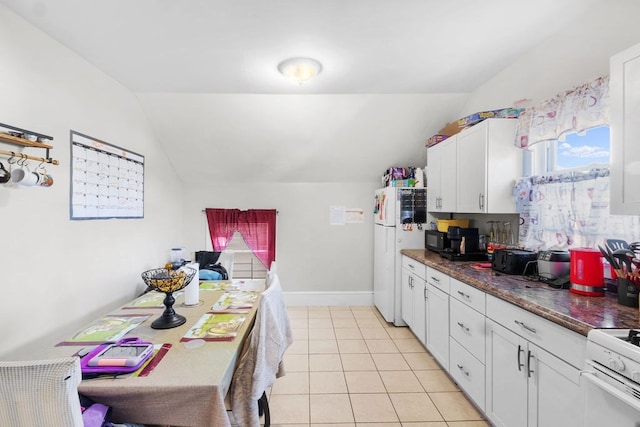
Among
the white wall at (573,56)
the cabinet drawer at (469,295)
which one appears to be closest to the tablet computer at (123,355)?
the cabinet drawer at (469,295)

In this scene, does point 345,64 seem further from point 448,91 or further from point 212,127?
point 212,127

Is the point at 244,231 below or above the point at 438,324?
above

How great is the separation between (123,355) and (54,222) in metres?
1.24

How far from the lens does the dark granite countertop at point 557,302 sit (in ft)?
4.14

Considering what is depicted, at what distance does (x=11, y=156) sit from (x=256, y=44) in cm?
159

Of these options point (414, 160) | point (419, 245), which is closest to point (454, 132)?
point (414, 160)

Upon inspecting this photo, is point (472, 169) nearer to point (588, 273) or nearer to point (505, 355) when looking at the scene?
point (588, 273)

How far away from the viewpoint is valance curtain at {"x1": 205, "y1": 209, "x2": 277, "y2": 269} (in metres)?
4.16

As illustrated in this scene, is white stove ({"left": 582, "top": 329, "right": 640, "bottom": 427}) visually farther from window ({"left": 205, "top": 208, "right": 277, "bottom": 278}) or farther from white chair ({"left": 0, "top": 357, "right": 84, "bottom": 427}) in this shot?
window ({"left": 205, "top": 208, "right": 277, "bottom": 278})

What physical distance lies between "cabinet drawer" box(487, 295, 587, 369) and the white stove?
91 millimetres

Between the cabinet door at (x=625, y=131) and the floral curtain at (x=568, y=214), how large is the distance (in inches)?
14.4

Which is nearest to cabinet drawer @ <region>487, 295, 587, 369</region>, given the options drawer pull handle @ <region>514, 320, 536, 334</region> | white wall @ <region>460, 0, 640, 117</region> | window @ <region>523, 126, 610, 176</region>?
drawer pull handle @ <region>514, 320, 536, 334</region>

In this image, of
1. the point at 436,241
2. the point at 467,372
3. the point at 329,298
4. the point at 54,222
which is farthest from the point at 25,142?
the point at 329,298

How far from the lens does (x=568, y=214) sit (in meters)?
1.97
